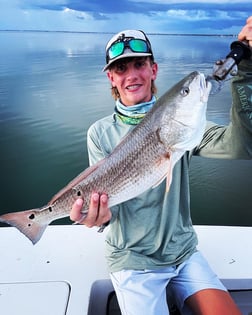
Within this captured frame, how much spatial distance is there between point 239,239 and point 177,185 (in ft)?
2.72

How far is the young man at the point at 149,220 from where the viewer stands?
1.89 m

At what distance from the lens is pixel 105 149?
7.21 feet

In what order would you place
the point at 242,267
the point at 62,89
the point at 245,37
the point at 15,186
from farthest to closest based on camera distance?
the point at 62,89, the point at 15,186, the point at 242,267, the point at 245,37

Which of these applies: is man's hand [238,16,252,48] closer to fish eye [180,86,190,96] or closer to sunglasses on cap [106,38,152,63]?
fish eye [180,86,190,96]

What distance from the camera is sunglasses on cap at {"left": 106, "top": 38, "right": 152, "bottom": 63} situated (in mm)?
2111

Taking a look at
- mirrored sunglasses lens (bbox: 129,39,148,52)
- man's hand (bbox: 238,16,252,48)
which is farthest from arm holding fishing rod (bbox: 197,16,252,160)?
mirrored sunglasses lens (bbox: 129,39,148,52)

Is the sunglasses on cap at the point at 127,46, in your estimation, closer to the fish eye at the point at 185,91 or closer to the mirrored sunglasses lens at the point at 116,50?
the mirrored sunglasses lens at the point at 116,50

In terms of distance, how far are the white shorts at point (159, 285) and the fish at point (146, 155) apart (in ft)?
1.59

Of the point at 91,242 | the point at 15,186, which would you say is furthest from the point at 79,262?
the point at 15,186

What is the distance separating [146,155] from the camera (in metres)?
1.75

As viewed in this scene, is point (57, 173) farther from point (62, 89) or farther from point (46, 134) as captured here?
point (62, 89)

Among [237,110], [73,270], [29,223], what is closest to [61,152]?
[73,270]

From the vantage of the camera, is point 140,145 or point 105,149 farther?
point 105,149

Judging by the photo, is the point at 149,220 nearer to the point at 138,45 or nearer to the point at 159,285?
the point at 159,285
